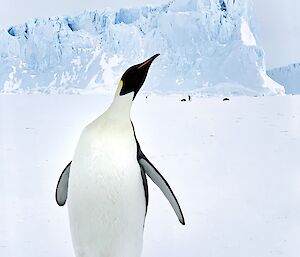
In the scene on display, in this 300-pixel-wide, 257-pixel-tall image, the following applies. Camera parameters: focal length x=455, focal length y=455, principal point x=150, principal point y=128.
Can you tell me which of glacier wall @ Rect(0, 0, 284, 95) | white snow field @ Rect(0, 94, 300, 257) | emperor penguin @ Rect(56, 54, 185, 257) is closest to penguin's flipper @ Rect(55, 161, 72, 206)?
emperor penguin @ Rect(56, 54, 185, 257)

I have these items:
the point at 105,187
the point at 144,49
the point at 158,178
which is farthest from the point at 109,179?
the point at 144,49

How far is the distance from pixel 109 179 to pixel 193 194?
1056 millimetres

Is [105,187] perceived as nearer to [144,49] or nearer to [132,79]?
[132,79]

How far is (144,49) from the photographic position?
13023 millimetres

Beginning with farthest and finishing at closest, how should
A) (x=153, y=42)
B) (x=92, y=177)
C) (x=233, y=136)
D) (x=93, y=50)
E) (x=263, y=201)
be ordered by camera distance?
(x=93, y=50), (x=153, y=42), (x=233, y=136), (x=263, y=201), (x=92, y=177)

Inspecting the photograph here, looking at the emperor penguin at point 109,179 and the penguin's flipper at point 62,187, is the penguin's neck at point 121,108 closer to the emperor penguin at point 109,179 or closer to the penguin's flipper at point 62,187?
the emperor penguin at point 109,179

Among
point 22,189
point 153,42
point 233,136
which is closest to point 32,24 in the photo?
point 153,42

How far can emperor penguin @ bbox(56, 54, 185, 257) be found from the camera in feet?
3.34

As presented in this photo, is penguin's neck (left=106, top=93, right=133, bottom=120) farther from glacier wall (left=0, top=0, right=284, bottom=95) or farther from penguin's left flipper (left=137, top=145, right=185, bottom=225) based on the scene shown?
glacier wall (left=0, top=0, right=284, bottom=95)

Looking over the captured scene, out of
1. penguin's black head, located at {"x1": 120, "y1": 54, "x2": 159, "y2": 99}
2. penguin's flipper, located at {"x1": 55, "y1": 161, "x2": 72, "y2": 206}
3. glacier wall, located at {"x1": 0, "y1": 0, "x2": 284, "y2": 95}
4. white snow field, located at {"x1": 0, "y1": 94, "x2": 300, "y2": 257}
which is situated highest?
penguin's black head, located at {"x1": 120, "y1": 54, "x2": 159, "y2": 99}

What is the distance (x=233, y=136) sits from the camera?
3.99 m

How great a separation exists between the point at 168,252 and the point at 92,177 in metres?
0.49

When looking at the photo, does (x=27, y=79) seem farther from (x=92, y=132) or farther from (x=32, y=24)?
(x=92, y=132)

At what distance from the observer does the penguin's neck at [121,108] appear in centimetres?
101
